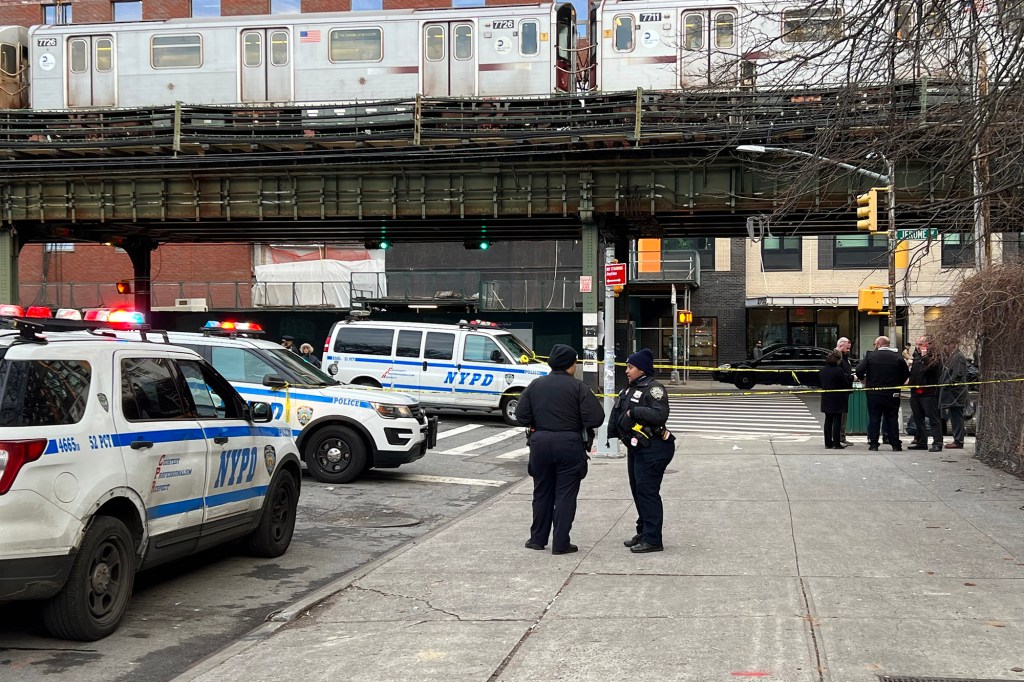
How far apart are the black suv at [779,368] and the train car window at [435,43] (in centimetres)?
1538

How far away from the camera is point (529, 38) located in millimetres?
24203

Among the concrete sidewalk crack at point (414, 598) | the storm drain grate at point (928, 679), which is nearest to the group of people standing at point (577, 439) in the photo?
the concrete sidewalk crack at point (414, 598)

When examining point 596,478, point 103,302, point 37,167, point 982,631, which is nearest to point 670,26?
point 596,478

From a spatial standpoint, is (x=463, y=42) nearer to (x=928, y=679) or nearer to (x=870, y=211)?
(x=870, y=211)

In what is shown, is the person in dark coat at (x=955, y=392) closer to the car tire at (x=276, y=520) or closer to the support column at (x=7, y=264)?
the car tire at (x=276, y=520)

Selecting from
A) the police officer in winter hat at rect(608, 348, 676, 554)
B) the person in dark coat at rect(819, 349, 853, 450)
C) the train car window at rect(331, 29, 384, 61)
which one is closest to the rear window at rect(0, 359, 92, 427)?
the police officer in winter hat at rect(608, 348, 676, 554)

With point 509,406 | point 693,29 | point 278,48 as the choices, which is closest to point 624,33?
point 693,29

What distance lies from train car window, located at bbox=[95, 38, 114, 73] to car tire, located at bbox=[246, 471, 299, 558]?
69.8 ft

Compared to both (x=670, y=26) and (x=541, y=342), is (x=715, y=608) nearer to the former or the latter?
(x=670, y=26)

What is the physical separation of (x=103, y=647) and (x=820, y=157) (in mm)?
7333

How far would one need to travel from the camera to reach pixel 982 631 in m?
5.60

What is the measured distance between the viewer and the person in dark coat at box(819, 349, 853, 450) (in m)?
15.6

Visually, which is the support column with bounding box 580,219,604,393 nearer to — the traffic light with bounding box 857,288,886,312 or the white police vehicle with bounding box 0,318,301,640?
the traffic light with bounding box 857,288,886,312

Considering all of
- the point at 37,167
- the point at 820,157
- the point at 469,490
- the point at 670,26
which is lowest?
the point at 469,490
